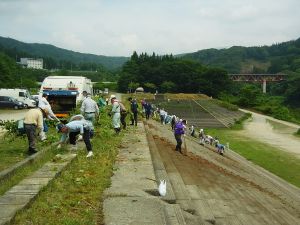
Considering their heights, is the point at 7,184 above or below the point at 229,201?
above

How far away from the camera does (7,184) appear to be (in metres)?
8.96

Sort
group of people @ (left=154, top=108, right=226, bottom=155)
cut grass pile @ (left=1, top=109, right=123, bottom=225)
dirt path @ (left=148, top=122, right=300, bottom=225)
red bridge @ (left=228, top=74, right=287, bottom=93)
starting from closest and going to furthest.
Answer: cut grass pile @ (left=1, top=109, right=123, bottom=225), dirt path @ (left=148, top=122, right=300, bottom=225), group of people @ (left=154, top=108, right=226, bottom=155), red bridge @ (left=228, top=74, right=287, bottom=93)

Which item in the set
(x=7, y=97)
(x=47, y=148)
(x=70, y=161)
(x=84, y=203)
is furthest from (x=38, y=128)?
(x=7, y=97)

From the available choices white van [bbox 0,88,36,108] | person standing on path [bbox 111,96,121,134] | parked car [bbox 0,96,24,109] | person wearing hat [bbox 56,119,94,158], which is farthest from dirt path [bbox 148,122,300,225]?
white van [bbox 0,88,36,108]

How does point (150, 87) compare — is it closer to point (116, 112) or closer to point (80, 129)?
point (116, 112)

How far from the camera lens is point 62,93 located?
78.8ft

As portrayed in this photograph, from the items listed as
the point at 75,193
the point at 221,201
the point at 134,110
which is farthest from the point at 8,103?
the point at 75,193

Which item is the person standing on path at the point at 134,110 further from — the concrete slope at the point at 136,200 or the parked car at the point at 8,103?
the parked car at the point at 8,103

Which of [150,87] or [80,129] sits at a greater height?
[150,87]

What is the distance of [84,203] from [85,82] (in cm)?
1825

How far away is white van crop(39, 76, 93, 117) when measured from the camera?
944 inches

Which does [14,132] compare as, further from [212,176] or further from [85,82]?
[85,82]

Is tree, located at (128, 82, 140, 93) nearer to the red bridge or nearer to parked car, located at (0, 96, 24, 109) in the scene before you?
the red bridge

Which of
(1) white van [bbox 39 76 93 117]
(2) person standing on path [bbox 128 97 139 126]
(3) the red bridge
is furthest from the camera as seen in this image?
(3) the red bridge
